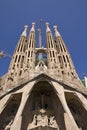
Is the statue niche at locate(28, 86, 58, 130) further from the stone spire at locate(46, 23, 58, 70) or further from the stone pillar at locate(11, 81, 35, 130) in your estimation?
the stone spire at locate(46, 23, 58, 70)

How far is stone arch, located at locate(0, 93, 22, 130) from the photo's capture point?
20.2 meters

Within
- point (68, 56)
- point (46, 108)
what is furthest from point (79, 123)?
point (68, 56)

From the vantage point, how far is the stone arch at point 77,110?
66.7 ft

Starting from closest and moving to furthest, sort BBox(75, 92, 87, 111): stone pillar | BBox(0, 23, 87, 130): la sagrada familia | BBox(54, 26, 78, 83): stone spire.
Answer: BBox(0, 23, 87, 130): la sagrada familia < BBox(75, 92, 87, 111): stone pillar < BBox(54, 26, 78, 83): stone spire

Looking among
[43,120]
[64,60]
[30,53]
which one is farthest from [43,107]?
[30,53]

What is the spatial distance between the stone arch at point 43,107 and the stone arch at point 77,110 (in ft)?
4.68

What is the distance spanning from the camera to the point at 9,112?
70.8 feet

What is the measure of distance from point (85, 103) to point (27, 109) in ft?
18.6

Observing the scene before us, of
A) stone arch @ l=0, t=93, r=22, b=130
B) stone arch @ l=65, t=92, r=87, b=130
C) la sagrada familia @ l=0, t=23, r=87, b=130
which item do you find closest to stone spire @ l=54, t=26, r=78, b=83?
la sagrada familia @ l=0, t=23, r=87, b=130

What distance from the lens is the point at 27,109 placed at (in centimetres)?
2100

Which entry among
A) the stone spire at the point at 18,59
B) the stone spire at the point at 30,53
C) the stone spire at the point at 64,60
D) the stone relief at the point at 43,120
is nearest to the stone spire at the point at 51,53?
the stone spire at the point at 64,60

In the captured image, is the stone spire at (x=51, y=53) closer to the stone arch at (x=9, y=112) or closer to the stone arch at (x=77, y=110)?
the stone arch at (x=77, y=110)

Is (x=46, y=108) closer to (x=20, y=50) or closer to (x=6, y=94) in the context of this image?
(x=6, y=94)

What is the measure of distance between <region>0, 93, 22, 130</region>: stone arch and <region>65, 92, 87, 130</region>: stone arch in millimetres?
5152
